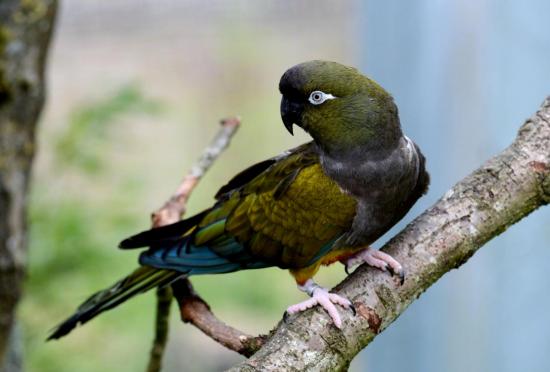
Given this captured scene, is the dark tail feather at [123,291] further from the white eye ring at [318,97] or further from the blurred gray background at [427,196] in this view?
the blurred gray background at [427,196]

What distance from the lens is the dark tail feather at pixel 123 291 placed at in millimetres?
2736

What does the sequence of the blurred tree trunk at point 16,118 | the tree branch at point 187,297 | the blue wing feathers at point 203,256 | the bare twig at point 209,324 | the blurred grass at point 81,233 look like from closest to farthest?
the bare twig at point 209,324
the tree branch at point 187,297
the blurred tree trunk at point 16,118
the blue wing feathers at point 203,256
the blurred grass at point 81,233

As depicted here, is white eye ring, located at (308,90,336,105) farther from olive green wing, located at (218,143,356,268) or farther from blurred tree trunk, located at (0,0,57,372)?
blurred tree trunk, located at (0,0,57,372)

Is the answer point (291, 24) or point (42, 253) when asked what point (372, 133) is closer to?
point (42, 253)

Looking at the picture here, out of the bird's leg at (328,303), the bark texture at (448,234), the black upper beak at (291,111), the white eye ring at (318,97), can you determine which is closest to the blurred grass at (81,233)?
the black upper beak at (291,111)

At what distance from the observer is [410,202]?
2.56 m

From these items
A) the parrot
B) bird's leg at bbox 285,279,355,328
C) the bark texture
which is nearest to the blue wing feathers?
the parrot

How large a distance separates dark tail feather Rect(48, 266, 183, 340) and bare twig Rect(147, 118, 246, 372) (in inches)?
1.8

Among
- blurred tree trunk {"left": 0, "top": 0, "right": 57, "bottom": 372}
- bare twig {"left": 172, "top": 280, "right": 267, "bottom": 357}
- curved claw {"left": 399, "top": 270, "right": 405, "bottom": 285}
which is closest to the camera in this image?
curved claw {"left": 399, "top": 270, "right": 405, "bottom": 285}

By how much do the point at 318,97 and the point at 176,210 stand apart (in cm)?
70

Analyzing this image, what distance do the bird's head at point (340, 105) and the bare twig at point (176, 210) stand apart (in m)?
0.36

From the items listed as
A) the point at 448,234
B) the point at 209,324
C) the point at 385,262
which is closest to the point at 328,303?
the point at 385,262

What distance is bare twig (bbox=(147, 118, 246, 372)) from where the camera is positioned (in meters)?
2.72

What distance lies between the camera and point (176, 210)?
2840 millimetres
